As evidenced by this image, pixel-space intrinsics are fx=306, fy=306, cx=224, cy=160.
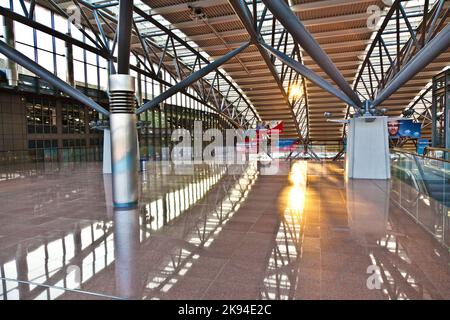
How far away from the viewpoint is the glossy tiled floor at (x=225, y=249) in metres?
3.68

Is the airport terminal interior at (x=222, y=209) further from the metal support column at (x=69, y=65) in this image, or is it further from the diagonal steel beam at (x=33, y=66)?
the metal support column at (x=69, y=65)

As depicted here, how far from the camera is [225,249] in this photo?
504 centimetres

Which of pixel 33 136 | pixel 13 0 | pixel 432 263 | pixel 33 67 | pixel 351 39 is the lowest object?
pixel 432 263

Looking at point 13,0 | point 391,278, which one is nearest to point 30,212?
point 391,278

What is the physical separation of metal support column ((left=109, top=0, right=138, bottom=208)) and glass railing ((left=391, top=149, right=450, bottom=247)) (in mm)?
6963

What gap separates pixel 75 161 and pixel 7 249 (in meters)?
21.7

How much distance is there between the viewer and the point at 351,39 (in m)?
22.9

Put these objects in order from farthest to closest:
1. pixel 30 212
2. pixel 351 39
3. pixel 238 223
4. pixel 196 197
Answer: pixel 351 39 → pixel 196 197 → pixel 30 212 → pixel 238 223

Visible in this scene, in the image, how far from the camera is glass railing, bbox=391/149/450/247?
6445 millimetres

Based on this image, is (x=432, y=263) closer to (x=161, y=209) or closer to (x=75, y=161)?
(x=161, y=209)

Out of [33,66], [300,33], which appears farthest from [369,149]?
[33,66]

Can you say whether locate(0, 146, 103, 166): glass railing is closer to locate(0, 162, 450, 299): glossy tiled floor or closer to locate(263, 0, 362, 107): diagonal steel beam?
locate(0, 162, 450, 299): glossy tiled floor

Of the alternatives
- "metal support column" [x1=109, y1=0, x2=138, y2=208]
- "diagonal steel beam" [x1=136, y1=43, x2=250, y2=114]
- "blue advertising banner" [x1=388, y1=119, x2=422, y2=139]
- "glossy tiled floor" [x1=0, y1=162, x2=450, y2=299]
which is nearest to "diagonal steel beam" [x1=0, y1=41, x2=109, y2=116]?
"diagonal steel beam" [x1=136, y1=43, x2=250, y2=114]

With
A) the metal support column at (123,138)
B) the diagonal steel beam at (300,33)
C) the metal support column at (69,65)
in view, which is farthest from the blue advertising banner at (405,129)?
the metal support column at (69,65)
